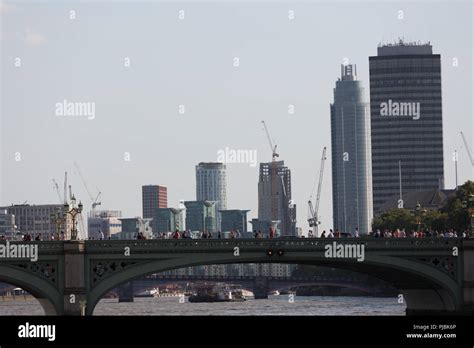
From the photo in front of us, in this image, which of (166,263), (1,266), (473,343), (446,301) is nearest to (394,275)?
(446,301)

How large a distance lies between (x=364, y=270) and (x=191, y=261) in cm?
1791

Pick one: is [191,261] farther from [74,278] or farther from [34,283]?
[34,283]

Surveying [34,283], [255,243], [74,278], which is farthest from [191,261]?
[34,283]

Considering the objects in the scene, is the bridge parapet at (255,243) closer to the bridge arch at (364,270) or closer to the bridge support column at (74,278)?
the bridge arch at (364,270)

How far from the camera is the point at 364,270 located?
13075 cm

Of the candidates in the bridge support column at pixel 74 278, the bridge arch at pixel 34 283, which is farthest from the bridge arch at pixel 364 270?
the bridge arch at pixel 34 283

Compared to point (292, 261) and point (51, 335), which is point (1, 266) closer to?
point (292, 261)

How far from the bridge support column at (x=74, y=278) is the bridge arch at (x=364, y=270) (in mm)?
923

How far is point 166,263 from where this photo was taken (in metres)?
119

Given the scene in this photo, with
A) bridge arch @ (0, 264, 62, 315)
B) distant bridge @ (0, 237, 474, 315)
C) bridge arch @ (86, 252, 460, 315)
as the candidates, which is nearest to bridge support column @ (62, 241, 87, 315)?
distant bridge @ (0, 237, 474, 315)

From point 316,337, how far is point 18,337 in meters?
12.0

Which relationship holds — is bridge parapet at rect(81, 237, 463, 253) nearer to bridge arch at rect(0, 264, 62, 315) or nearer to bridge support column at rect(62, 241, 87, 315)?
bridge support column at rect(62, 241, 87, 315)

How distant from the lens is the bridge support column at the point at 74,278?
11531 cm

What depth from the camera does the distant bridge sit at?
4567 inches
